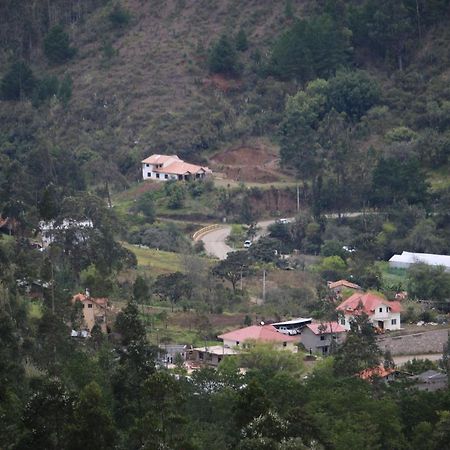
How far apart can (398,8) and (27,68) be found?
60.6ft

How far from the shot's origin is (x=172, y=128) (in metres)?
84.7

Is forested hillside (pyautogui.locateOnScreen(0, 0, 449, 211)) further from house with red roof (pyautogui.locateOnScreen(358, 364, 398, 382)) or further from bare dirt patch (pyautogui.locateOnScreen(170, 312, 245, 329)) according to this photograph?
house with red roof (pyautogui.locateOnScreen(358, 364, 398, 382))

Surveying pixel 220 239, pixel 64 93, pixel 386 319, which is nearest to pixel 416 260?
pixel 386 319

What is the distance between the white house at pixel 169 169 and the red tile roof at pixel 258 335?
21.4 m

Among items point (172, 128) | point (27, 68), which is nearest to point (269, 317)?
point (172, 128)

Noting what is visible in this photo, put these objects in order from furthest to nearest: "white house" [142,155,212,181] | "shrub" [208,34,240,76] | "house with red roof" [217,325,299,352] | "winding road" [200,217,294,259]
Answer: "shrub" [208,34,240,76]
"white house" [142,155,212,181]
"winding road" [200,217,294,259]
"house with red roof" [217,325,299,352]

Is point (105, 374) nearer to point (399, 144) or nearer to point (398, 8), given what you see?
point (399, 144)

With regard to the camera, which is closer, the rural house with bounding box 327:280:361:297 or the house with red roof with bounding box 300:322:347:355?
the house with red roof with bounding box 300:322:347:355

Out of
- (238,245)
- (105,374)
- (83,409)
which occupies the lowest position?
(238,245)

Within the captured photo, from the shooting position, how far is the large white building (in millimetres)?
69562

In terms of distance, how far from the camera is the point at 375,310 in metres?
61.6

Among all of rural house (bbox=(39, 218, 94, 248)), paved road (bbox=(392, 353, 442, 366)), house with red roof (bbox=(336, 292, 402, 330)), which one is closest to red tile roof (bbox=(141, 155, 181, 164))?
rural house (bbox=(39, 218, 94, 248))

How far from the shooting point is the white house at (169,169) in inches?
3152

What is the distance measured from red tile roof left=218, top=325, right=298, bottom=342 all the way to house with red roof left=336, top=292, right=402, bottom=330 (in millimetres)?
2759
